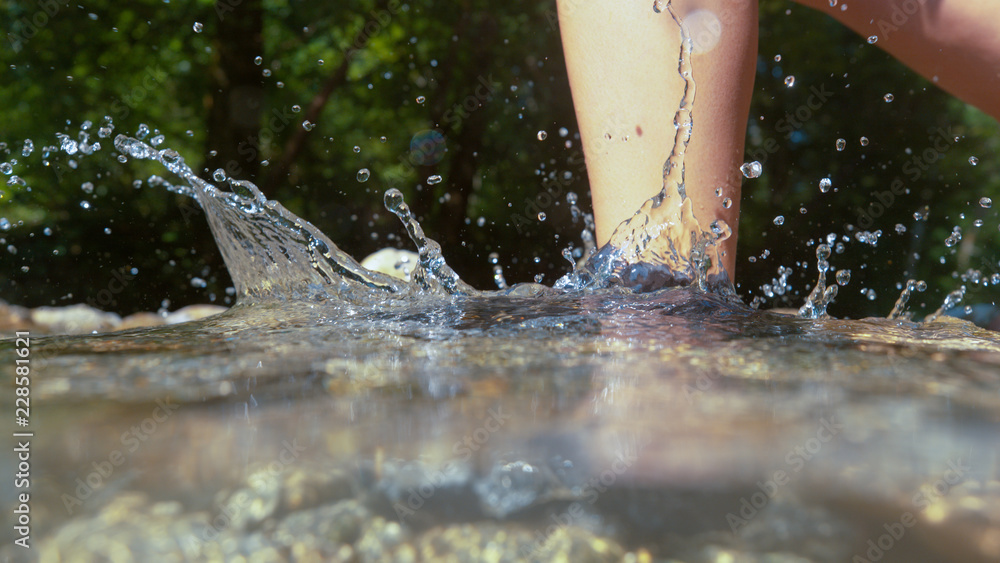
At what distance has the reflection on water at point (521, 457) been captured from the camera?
0.54 metres

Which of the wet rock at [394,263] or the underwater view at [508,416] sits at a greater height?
the underwater view at [508,416]

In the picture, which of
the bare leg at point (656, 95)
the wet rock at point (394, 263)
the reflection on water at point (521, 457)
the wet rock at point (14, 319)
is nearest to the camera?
the reflection on water at point (521, 457)

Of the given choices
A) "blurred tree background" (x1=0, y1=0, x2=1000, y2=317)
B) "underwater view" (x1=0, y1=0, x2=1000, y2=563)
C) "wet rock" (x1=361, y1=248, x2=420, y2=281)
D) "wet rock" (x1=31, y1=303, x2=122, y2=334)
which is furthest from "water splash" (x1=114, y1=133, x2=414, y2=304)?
"blurred tree background" (x1=0, y1=0, x2=1000, y2=317)

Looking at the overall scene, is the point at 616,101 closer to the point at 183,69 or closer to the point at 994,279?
the point at 994,279

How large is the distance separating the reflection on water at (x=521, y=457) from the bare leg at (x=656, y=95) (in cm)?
50

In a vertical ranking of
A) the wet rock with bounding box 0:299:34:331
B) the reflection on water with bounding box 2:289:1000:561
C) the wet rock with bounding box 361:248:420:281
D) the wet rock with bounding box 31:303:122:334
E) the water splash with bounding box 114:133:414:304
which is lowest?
the wet rock with bounding box 31:303:122:334

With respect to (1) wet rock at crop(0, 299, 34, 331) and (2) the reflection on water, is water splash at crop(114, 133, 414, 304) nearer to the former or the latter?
(2) the reflection on water

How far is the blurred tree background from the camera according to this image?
6246mm

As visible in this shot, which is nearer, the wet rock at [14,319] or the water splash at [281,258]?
the water splash at [281,258]

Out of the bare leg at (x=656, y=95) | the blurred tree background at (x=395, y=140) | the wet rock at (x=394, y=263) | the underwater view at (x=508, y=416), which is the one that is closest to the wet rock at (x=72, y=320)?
the underwater view at (x=508, y=416)

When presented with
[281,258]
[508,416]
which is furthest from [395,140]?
[508,416]

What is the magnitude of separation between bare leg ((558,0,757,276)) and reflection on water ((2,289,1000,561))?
499 mm

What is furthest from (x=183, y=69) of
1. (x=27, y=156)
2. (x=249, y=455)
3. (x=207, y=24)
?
(x=249, y=455)

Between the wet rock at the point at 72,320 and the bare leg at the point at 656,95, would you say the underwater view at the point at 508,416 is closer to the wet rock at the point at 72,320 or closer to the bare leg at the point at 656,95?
the bare leg at the point at 656,95
